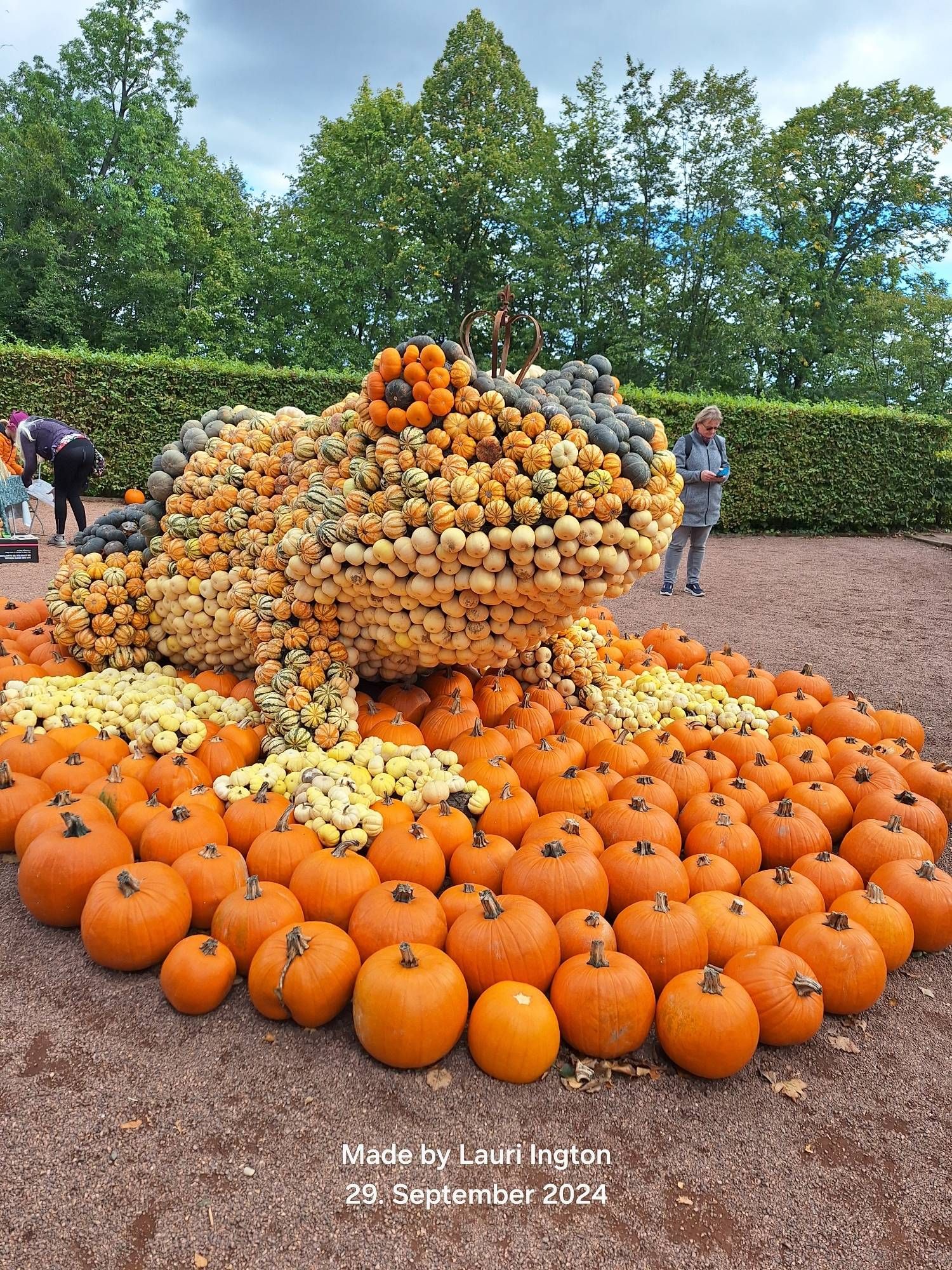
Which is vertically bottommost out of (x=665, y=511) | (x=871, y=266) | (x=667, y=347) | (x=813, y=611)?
(x=813, y=611)

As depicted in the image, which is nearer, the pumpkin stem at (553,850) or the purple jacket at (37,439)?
the pumpkin stem at (553,850)

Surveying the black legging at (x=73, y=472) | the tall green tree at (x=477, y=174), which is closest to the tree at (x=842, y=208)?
the tall green tree at (x=477, y=174)

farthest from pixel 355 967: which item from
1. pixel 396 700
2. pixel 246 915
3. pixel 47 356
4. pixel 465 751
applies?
pixel 47 356

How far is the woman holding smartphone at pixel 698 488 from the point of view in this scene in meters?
9.55

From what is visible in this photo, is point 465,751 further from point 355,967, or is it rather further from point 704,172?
point 704,172

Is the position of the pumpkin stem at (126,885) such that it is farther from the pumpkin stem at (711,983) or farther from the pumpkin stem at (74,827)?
the pumpkin stem at (711,983)

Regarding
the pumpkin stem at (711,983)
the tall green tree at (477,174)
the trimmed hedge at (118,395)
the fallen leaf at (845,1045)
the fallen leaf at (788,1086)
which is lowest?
the fallen leaf at (845,1045)

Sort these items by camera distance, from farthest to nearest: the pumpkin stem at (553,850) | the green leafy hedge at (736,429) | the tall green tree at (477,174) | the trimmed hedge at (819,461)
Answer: the tall green tree at (477,174)
the trimmed hedge at (819,461)
the green leafy hedge at (736,429)
the pumpkin stem at (553,850)

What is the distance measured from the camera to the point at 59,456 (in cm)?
990

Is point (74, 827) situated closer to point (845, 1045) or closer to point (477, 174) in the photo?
point (845, 1045)

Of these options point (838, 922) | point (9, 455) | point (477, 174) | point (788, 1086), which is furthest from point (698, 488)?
point (477, 174)

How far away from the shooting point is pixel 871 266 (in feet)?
84.6

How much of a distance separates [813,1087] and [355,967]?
1.52 m

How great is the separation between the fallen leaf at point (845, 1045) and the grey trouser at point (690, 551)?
7584 millimetres
